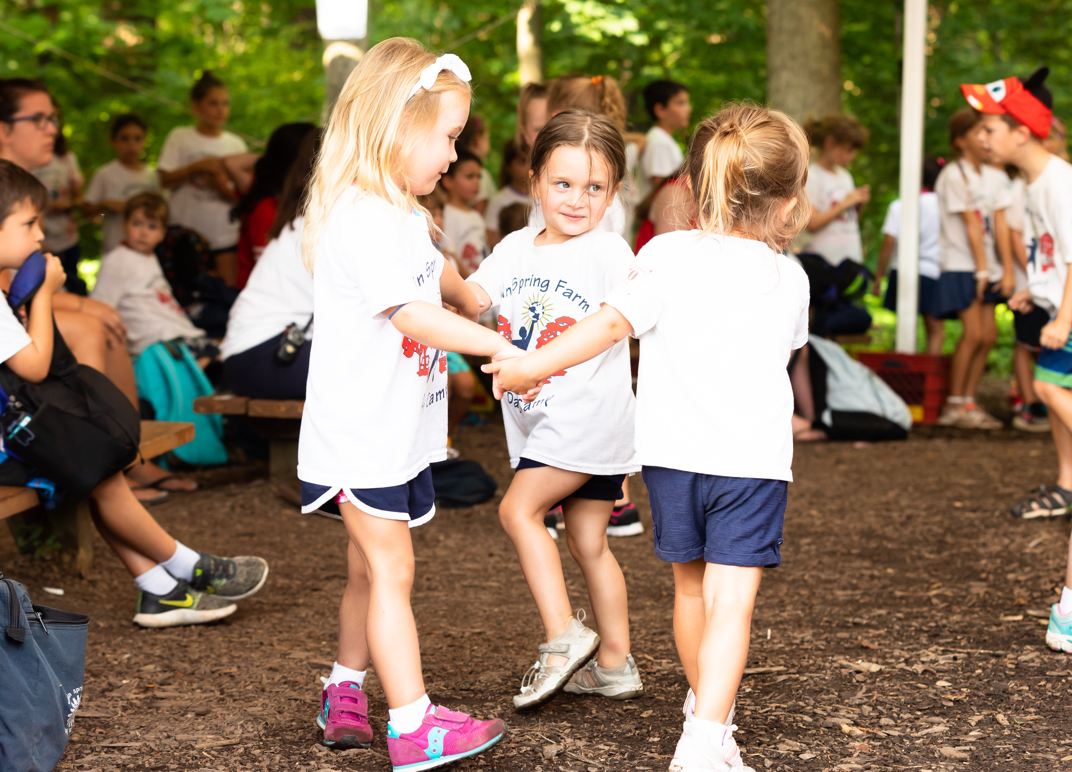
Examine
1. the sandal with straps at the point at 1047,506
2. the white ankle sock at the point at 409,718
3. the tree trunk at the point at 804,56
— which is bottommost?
the sandal with straps at the point at 1047,506

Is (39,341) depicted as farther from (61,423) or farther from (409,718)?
(409,718)

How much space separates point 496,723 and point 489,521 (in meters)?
2.66

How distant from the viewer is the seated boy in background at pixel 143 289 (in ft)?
19.5

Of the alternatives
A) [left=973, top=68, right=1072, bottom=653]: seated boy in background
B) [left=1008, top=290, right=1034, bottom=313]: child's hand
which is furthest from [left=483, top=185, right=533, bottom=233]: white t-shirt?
[left=973, top=68, right=1072, bottom=653]: seated boy in background

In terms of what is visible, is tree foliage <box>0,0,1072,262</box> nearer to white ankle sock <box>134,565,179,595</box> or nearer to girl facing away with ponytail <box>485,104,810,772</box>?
white ankle sock <box>134,565,179,595</box>

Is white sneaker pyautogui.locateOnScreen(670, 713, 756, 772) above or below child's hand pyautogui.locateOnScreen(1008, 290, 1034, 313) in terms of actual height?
below

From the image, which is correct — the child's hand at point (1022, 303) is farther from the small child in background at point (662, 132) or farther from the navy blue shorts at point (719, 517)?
the navy blue shorts at point (719, 517)

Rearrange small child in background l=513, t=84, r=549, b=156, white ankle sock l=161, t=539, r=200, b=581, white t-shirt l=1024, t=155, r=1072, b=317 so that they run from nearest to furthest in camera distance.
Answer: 1. white ankle sock l=161, t=539, r=200, b=581
2. white t-shirt l=1024, t=155, r=1072, b=317
3. small child in background l=513, t=84, r=549, b=156

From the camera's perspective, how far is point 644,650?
3.38 metres

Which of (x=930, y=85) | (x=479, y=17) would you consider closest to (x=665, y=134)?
(x=930, y=85)

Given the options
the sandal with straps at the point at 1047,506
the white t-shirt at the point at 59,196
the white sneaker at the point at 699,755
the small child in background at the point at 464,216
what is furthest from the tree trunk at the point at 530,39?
the white sneaker at the point at 699,755

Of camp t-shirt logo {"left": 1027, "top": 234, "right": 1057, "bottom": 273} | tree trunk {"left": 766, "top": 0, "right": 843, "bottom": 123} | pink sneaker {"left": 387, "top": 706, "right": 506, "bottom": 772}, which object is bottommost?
pink sneaker {"left": 387, "top": 706, "right": 506, "bottom": 772}

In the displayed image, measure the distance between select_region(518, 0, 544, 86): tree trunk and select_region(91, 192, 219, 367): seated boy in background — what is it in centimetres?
604

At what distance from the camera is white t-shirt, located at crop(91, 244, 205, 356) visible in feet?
19.5
